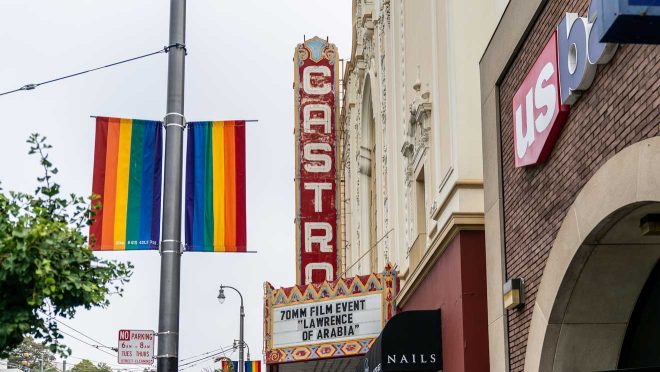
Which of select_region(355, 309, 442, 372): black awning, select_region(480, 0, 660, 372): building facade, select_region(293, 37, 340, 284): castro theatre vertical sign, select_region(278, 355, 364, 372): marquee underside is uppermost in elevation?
select_region(293, 37, 340, 284): castro theatre vertical sign

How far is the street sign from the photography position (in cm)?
1373

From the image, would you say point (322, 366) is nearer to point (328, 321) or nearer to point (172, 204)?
point (328, 321)

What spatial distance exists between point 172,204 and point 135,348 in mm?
2614

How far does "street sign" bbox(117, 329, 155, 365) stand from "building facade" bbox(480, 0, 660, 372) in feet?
14.5

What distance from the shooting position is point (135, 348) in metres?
13.8

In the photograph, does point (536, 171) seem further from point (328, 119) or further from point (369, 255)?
point (328, 119)

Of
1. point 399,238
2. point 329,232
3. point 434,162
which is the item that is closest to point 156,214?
point 434,162

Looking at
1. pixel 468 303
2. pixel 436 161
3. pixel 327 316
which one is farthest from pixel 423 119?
pixel 327 316

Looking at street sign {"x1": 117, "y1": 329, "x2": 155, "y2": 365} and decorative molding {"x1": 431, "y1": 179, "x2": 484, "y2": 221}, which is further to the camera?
decorative molding {"x1": 431, "y1": 179, "x2": 484, "y2": 221}

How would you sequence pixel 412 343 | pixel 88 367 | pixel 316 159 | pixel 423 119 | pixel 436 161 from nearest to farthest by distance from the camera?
pixel 412 343
pixel 436 161
pixel 423 119
pixel 316 159
pixel 88 367

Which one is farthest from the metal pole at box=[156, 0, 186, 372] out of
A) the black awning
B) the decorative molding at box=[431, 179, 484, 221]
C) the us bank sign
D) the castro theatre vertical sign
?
the castro theatre vertical sign

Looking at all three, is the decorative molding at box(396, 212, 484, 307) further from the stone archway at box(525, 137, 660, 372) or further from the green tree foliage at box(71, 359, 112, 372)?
the green tree foliage at box(71, 359, 112, 372)

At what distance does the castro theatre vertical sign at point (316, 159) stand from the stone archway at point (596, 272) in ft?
87.3

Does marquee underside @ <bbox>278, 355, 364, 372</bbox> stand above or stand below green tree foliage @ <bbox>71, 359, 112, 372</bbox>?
above
